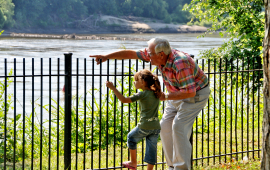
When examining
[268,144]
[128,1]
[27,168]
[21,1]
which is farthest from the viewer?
[128,1]

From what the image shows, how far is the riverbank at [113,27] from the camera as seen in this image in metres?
71.8

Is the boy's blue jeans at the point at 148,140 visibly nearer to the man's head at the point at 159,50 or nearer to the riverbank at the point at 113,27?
the man's head at the point at 159,50

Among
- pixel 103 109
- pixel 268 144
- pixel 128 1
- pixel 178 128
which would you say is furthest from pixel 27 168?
pixel 128 1

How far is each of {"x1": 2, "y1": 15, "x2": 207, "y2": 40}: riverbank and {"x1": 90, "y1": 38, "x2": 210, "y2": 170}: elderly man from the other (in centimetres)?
6645

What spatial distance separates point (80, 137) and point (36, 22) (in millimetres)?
70294

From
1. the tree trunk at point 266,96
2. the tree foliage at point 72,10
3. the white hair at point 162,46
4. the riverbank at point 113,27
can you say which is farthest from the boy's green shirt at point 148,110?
the riverbank at point 113,27

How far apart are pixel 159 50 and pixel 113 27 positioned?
247ft

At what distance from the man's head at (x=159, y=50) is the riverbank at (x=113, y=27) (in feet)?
218

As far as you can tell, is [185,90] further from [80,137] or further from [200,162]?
[80,137]

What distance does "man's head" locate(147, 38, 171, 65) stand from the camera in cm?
339

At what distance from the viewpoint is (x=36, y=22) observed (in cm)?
7206

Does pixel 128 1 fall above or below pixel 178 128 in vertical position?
above

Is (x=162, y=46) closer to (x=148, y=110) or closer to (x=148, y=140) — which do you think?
(x=148, y=110)

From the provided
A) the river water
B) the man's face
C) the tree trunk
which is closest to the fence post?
the river water
